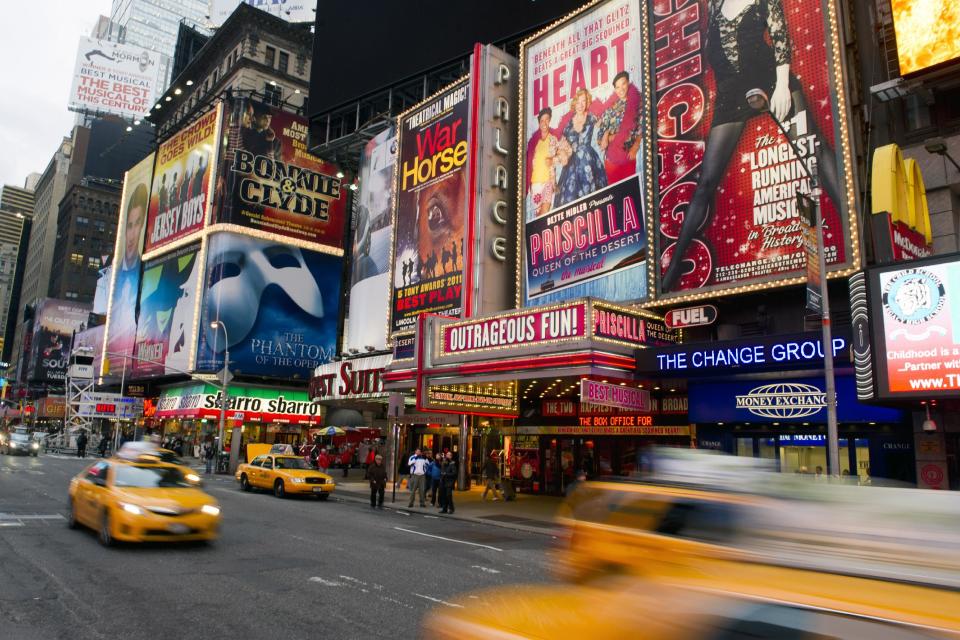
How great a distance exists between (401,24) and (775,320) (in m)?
37.2

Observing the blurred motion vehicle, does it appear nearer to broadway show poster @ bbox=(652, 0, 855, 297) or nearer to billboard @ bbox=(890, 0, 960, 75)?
broadway show poster @ bbox=(652, 0, 855, 297)

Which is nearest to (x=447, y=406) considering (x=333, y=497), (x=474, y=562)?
(x=333, y=497)

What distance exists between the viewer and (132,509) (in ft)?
38.0

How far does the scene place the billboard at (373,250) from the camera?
39.8 m

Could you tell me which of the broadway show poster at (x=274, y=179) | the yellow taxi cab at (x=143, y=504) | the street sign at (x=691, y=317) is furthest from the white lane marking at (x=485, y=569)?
the broadway show poster at (x=274, y=179)

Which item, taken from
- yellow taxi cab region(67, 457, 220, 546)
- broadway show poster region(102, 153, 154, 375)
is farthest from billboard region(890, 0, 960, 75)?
broadway show poster region(102, 153, 154, 375)

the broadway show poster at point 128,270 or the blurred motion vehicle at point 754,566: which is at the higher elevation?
the broadway show poster at point 128,270

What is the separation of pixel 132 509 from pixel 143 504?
0.18m

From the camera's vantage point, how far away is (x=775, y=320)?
21594 mm

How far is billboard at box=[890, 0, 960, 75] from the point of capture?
1786cm

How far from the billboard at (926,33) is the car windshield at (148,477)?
20476mm

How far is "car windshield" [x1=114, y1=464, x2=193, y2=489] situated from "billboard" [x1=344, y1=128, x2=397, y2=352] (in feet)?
83.5

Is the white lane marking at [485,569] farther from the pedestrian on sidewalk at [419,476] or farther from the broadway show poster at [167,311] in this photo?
the broadway show poster at [167,311]

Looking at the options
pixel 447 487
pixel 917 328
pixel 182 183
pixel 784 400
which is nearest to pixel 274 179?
pixel 182 183
